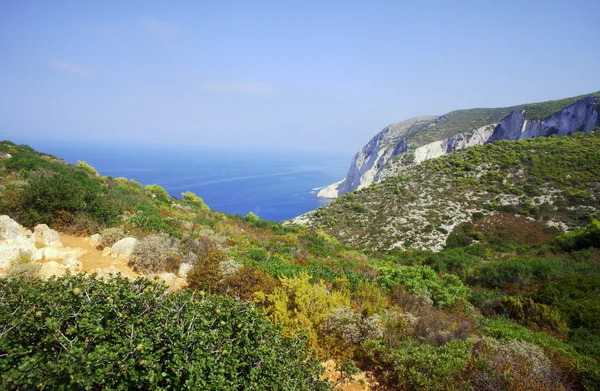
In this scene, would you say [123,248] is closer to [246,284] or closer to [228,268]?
[228,268]

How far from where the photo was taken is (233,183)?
13625cm

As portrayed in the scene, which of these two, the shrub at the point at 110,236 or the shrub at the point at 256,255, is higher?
the shrub at the point at 110,236

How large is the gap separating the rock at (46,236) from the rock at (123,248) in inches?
51.3

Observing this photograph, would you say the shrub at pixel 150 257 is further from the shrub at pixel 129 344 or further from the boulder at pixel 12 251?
the shrub at pixel 129 344

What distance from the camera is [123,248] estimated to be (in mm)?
7645

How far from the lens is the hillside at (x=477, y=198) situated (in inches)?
1021

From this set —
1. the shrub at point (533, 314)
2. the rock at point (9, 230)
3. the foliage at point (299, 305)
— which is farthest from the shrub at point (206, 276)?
the shrub at point (533, 314)

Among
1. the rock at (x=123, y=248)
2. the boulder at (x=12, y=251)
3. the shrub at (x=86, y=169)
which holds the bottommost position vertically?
the rock at (x=123, y=248)

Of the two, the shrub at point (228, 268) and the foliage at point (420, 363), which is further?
the shrub at point (228, 268)

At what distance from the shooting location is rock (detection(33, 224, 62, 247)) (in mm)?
7332

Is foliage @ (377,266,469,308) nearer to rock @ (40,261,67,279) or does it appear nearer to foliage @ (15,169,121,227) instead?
rock @ (40,261,67,279)

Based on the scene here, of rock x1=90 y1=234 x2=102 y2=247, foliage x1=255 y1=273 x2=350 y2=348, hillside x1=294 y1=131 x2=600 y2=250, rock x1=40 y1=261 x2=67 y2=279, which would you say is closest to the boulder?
rock x1=40 y1=261 x2=67 y2=279

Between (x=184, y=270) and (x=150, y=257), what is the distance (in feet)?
2.84

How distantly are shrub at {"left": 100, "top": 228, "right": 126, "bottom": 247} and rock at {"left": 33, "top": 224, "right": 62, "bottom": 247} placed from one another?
3.06 ft
